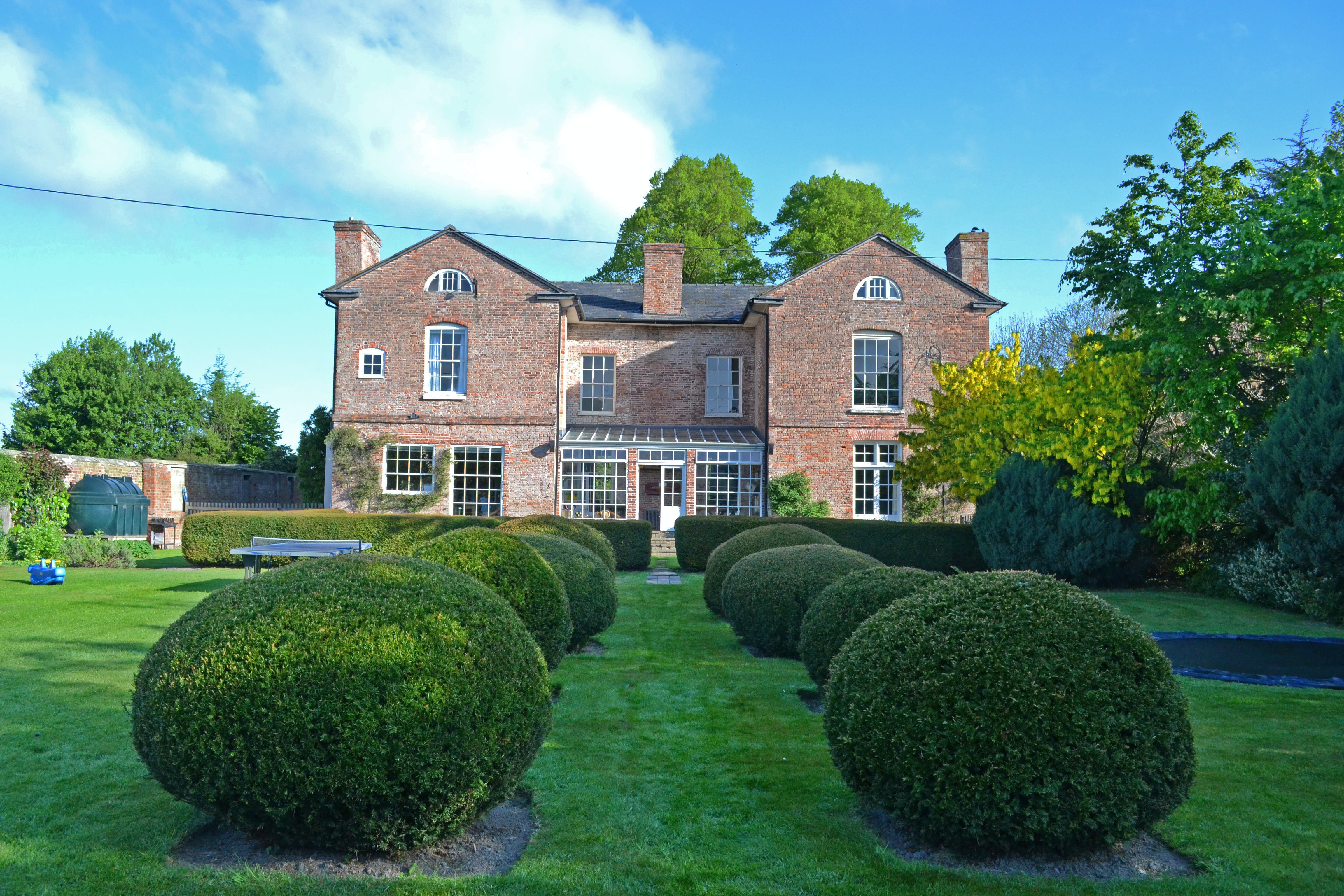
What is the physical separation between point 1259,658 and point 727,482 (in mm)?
16473

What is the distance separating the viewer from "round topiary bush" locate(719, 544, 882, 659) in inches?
352

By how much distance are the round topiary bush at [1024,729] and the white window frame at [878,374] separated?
21.4 meters

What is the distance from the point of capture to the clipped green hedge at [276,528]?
62.2ft

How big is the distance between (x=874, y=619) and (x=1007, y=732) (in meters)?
0.95

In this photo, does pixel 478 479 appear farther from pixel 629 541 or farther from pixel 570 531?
pixel 570 531

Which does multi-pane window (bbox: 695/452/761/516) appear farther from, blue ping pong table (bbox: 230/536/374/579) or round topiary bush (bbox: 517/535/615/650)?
round topiary bush (bbox: 517/535/615/650)

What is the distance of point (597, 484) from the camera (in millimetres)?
25719

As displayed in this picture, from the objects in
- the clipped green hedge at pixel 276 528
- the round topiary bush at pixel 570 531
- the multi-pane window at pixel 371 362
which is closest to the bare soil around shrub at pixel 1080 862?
the round topiary bush at pixel 570 531

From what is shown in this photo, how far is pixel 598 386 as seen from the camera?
27625mm

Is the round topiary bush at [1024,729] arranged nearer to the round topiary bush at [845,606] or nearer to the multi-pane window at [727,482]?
the round topiary bush at [845,606]

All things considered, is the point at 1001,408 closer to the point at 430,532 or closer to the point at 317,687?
the point at 430,532

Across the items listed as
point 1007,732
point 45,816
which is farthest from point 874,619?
point 45,816

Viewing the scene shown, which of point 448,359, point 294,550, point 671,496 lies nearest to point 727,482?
point 671,496

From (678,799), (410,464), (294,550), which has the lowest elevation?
(678,799)
